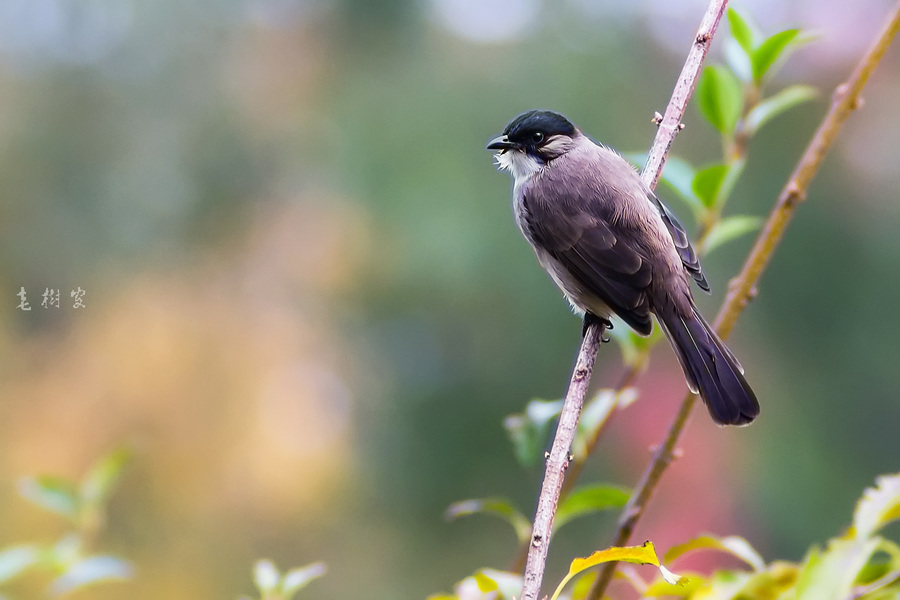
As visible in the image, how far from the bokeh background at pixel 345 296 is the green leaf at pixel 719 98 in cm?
278

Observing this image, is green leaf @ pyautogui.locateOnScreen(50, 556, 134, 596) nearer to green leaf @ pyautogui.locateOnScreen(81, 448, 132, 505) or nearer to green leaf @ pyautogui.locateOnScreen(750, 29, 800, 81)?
green leaf @ pyautogui.locateOnScreen(81, 448, 132, 505)

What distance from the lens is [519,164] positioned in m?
2.13

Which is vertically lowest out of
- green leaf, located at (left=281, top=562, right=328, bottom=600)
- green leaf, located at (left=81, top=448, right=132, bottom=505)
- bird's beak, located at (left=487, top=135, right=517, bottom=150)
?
green leaf, located at (left=281, top=562, right=328, bottom=600)

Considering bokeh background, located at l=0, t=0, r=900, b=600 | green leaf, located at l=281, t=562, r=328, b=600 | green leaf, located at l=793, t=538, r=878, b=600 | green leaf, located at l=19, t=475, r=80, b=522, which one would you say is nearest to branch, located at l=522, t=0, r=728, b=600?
green leaf, located at l=793, t=538, r=878, b=600

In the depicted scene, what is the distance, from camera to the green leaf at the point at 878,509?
0.83 meters

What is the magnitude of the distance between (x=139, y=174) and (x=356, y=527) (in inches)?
78.2

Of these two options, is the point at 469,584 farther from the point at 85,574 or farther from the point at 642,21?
the point at 642,21

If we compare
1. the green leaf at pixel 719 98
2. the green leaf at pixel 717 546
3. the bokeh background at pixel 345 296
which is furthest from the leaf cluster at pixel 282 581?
the bokeh background at pixel 345 296

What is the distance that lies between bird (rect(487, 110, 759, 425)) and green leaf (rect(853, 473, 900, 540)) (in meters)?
0.67

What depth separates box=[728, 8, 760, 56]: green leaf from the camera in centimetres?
121

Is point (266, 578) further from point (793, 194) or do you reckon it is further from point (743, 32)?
point (743, 32)

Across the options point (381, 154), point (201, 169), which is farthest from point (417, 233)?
point (201, 169)

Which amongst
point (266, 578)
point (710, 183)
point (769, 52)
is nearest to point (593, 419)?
point (710, 183)

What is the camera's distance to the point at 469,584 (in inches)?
39.5
